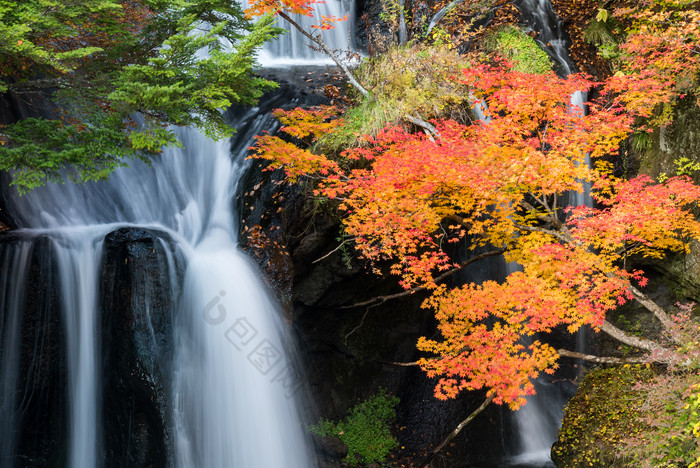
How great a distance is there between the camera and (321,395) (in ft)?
29.5

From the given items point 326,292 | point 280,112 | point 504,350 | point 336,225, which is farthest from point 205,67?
point 504,350

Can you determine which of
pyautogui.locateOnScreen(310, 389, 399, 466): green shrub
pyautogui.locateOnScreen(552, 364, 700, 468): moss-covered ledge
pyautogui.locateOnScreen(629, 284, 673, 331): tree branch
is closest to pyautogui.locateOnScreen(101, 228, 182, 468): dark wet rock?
pyautogui.locateOnScreen(310, 389, 399, 466): green shrub

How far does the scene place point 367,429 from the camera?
356 inches

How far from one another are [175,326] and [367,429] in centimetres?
412

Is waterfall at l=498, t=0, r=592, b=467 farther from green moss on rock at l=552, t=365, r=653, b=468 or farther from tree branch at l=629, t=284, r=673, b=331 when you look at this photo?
tree branch at l=629, t=284, r=673, b=331

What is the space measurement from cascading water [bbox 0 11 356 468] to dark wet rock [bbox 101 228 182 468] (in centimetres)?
3

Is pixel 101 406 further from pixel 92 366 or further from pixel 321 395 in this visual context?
pixel 321 395

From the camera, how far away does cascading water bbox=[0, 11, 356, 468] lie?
6703mm

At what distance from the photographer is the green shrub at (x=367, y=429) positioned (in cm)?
879

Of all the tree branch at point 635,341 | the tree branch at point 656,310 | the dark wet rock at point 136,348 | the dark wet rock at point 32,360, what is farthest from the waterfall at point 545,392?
the dark wet rock at point 32,360

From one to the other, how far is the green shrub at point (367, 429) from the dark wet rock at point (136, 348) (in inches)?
117

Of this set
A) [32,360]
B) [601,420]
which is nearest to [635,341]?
[601,420]

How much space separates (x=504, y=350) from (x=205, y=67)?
556cm

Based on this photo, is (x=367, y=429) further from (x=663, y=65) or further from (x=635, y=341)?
(x=663, y=65)
